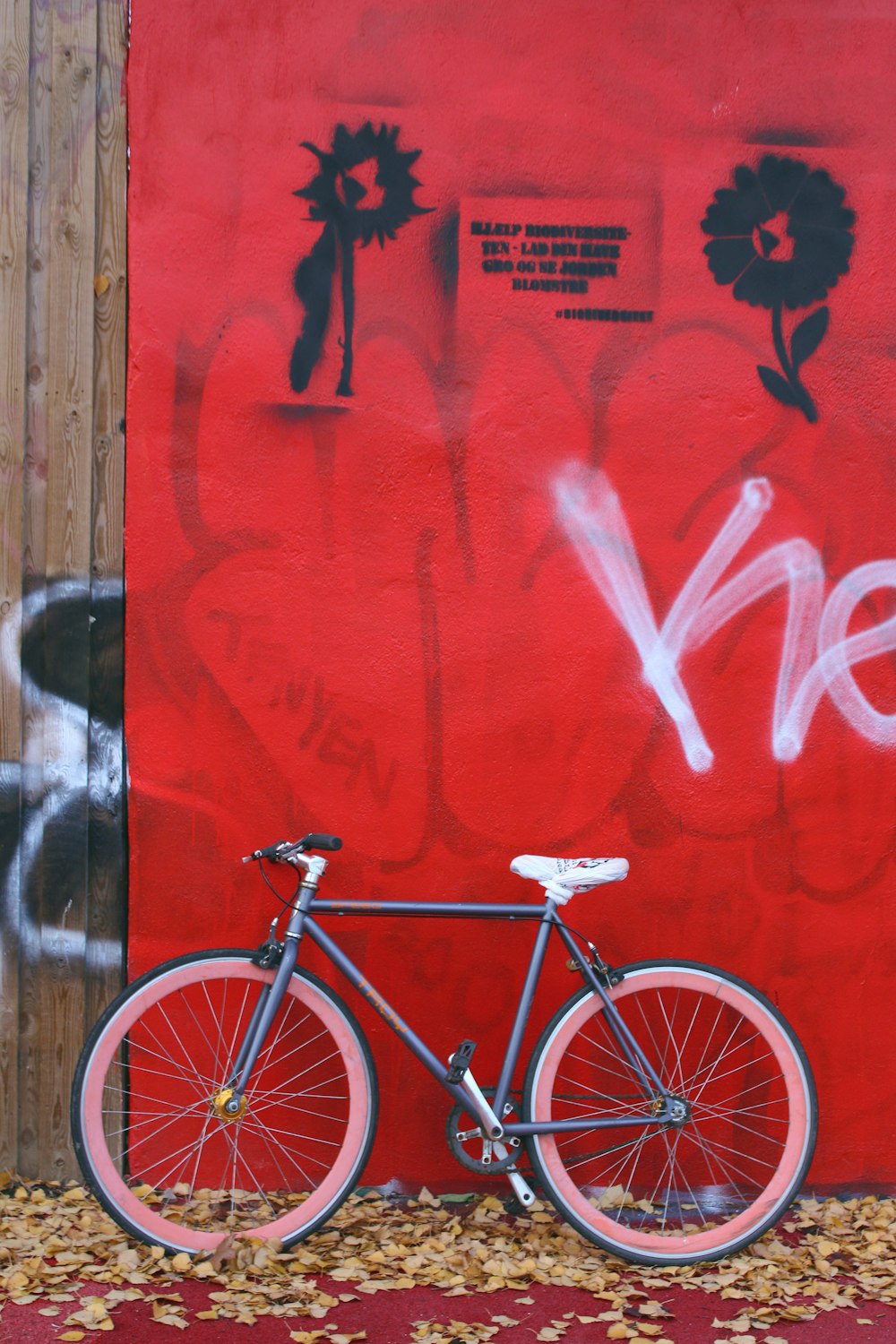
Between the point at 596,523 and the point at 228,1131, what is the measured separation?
244 cm

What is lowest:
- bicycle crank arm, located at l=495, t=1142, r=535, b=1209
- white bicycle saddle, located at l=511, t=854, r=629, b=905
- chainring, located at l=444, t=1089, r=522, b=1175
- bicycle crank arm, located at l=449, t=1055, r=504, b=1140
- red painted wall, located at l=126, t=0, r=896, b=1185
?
bicycle crank arm, located at l=495, t=1142, r=535, b=1209

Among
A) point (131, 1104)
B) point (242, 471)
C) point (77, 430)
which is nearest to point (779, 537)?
point (242, 471)

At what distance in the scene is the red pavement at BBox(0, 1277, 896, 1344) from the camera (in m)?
3.21

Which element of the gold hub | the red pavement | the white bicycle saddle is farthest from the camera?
the white bicycle saddle

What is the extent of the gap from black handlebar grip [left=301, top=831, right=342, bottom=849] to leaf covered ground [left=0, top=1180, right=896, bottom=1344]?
119cm

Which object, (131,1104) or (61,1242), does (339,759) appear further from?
(61,1242)

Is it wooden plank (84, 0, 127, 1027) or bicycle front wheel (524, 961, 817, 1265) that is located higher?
wooden plank (84, 0, 127, 1027)

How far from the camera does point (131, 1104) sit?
403cm

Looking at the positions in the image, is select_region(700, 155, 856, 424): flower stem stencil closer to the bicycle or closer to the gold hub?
the bicycle

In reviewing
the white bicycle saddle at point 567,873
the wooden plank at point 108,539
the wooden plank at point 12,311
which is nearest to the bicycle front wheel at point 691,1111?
the white bicycle saddle at point 567,873

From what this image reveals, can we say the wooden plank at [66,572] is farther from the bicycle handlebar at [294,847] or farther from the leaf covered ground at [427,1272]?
the bicycle handlebar at [294,847]

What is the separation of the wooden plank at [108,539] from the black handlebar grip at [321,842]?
783 mm

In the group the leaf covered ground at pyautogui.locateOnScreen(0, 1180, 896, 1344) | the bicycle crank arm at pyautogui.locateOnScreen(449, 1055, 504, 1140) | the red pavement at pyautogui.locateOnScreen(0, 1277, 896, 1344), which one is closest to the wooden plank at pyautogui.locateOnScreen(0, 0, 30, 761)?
the leaf covered ground at pyautogui.locateOnScreen(0, 1180, 896, 1344)

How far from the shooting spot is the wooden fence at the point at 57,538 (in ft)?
13.2
